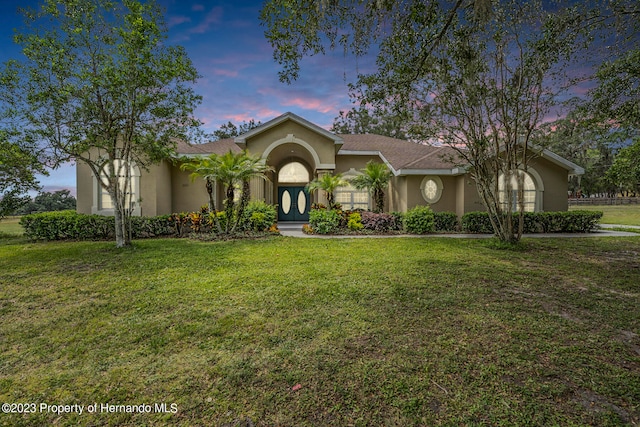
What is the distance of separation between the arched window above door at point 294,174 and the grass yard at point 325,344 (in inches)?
490

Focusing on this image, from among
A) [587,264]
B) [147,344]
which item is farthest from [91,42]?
[587,264]

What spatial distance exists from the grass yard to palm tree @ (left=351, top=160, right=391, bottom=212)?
8.20 metres

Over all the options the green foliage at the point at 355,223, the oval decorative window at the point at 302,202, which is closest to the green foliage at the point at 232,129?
the oval decorative window at the point at 302,202

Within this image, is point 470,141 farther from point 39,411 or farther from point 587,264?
point 39,411

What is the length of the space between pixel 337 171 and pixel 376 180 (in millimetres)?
3261

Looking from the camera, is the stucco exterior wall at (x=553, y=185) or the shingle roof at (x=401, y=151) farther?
the shingle roof at (x=401, y=151)

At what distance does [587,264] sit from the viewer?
741cm

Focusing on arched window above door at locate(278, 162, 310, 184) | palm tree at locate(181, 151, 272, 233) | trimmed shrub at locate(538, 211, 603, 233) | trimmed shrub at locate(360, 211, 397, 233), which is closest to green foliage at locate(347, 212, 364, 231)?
trimmed shrub at locate(360, 211, 397, 233)

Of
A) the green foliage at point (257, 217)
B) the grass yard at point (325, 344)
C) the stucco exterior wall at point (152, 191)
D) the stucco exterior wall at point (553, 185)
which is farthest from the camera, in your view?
the stucco exterior wall at point (553, 185)

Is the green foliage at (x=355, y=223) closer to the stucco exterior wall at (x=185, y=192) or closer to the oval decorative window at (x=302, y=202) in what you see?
the oval decorative window at (x=302, y=202)

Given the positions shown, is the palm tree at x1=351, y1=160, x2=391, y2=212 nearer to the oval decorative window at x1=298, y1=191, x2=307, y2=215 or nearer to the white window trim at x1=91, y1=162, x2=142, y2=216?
the oval decorative window at x1=298, y1=191, x2=307, y2=215

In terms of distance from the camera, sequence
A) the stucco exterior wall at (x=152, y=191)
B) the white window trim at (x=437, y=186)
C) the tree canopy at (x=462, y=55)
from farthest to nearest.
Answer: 1. the white window trim at (x=437, y=186)
2. the stucco exterior wall at (x=152, y=191)
3. the tree canopy at (x=462, y=55)

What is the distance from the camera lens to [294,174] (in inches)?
754

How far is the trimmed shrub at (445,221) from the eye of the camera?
13547 millimetres
